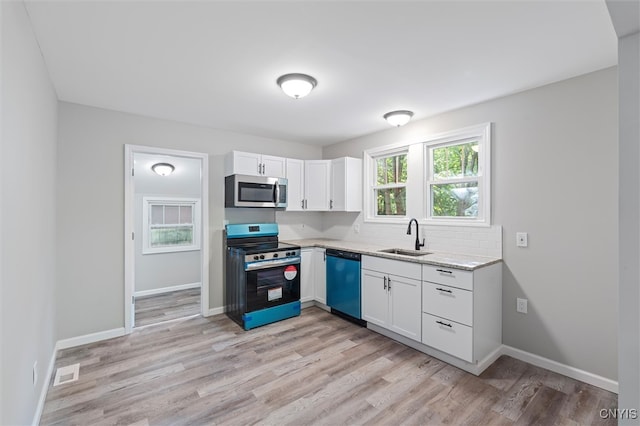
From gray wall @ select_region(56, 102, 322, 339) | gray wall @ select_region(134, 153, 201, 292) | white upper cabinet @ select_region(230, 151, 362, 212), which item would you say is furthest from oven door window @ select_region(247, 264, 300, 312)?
gray wall @ select_region(134, 153, 201, 292)

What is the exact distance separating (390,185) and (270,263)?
1.93m

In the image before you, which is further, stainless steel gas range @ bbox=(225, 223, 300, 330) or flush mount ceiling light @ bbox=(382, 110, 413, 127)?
stainless steel gas range @ bbox=(225, 223, 300, 330)

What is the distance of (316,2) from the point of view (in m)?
1.61

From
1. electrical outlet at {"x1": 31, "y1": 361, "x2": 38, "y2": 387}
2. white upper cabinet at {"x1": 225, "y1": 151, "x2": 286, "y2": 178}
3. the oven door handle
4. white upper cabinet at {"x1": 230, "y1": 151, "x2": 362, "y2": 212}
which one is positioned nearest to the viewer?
electrical outlet at {"x1": 31, "y1": 361, "x2": 38, "y2": 387}

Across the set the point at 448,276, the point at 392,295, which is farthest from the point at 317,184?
the point at 448,276

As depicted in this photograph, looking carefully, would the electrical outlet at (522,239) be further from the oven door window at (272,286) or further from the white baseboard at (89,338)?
the white baseboard at (89,338)

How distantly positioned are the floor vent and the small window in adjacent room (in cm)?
366

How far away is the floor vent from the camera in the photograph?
2.38 m

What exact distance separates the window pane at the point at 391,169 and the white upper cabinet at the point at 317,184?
76 centimetres

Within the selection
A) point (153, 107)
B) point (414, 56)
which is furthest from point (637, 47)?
point (153, 107)

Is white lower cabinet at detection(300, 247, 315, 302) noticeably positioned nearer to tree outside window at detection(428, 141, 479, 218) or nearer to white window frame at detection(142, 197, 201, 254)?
tree outside window at detection(428, 141, 479, 218)

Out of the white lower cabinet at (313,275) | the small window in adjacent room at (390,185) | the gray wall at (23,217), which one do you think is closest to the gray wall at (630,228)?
the gray wall at (23,217)

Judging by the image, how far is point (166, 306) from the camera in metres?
4.31

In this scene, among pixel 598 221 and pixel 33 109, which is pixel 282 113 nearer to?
pixel 33 109
